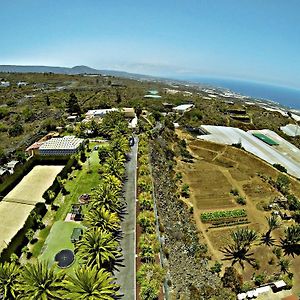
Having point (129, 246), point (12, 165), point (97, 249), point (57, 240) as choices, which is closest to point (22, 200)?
point (12, 165)

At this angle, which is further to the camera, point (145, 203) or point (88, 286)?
point (145, 203)

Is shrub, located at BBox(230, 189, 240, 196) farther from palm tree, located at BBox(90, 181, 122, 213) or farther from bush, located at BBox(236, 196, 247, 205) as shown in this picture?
palm tree, located at BBox(90, 181, 122, 213)

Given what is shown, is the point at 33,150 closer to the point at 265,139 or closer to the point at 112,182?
the point at 112,182

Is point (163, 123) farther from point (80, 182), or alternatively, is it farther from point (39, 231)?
point (39, 231)

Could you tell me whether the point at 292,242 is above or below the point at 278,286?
above

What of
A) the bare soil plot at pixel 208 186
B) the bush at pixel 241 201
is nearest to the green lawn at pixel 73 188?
the bare soil plot at pixel 208 186

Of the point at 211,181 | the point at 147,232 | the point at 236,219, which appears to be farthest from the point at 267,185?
the point at 147,232
